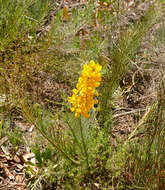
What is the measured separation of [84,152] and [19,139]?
0.45 metres

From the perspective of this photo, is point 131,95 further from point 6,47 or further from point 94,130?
point 6,47

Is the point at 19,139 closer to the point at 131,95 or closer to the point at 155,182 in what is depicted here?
the point at 155,182

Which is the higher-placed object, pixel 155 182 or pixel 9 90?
pixel 9 90

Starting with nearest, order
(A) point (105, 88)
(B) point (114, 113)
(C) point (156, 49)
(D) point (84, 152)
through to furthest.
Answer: (D) point (84, 152) < (A) point (105, 88) < (B) point (114, 113) < (C) point (156, 49)

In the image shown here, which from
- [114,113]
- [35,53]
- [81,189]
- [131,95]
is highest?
[35,53]

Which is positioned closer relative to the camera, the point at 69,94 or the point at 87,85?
the point at 87,85

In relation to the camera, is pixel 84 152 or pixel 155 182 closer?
pixel 155 182

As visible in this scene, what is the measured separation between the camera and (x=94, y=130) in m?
1.99

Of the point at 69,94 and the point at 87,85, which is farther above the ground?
the point at 69,94

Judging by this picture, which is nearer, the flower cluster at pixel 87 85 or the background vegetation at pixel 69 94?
the flower cluster at pixel 87 85

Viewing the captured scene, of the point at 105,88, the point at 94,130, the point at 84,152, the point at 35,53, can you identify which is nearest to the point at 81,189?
the point at 84,152

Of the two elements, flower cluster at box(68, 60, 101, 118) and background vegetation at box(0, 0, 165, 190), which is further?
background vegetation at box(0, 0, 165, 190)

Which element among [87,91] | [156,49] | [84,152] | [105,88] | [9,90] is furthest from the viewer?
[156,49]

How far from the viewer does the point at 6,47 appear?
7.97 ft
